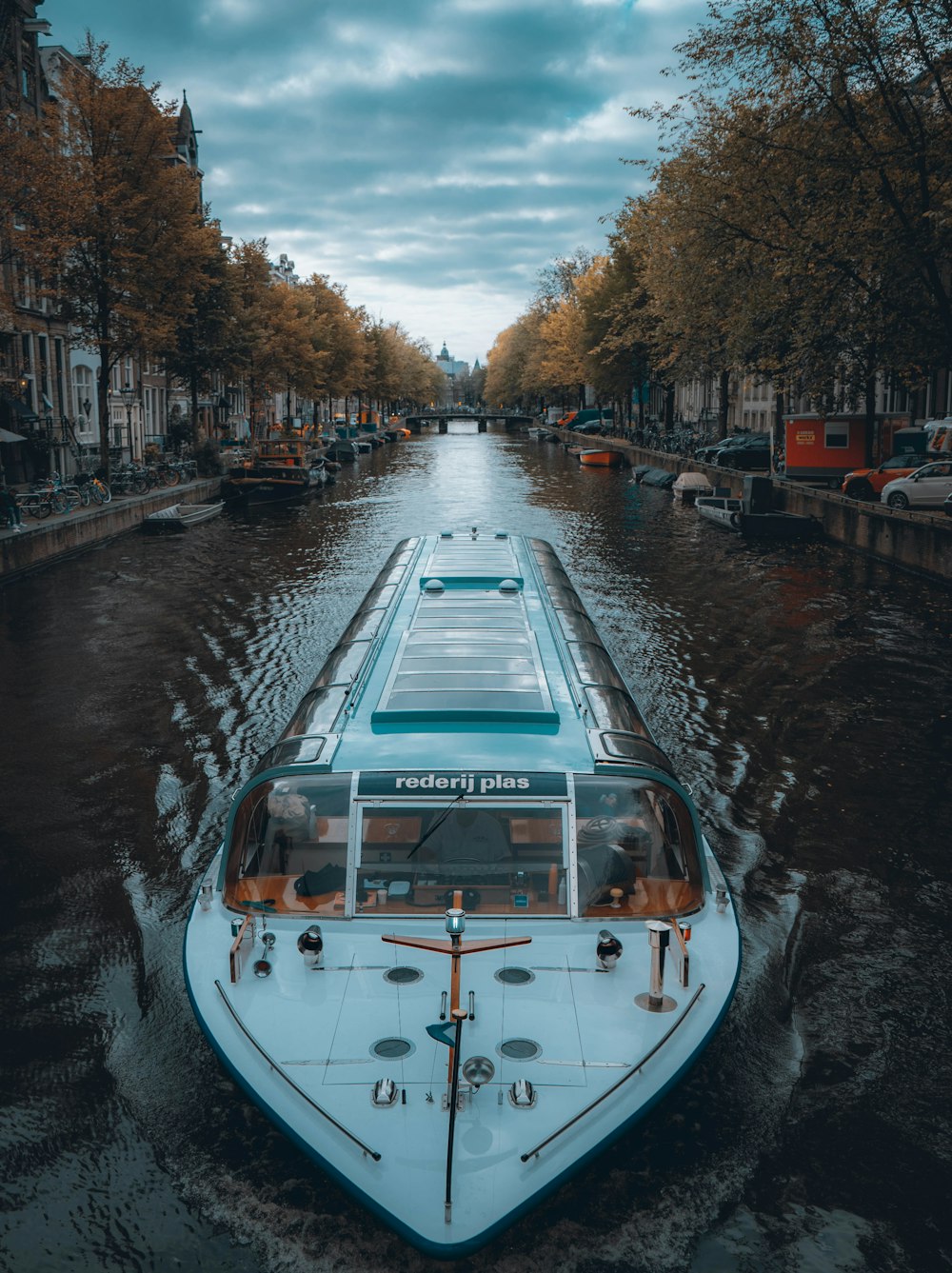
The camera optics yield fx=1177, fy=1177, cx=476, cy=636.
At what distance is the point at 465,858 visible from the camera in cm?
838

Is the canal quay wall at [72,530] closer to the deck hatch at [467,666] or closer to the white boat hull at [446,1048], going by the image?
the deck hatch at [467,666]

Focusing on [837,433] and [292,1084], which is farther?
[837,433]

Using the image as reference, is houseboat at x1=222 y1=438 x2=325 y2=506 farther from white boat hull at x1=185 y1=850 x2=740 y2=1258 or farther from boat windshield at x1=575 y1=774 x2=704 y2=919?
boat windshield at x1=575 y1=774 x2=704 y2=919

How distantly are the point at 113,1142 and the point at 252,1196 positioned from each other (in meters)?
1.27

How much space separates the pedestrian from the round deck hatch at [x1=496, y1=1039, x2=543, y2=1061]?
27.9 metres

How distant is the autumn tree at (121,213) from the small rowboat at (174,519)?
11.2 ft

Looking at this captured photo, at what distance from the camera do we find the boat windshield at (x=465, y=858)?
8.25 metres

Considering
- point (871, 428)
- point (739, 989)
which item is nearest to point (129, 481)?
point (871, 428)

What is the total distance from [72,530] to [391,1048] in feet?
99.5

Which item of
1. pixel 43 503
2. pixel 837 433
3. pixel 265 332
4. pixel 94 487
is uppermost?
pixel 265 332

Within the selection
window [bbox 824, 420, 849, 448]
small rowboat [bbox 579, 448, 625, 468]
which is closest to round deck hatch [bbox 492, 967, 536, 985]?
window [bbox 824, 420, 849, 448]

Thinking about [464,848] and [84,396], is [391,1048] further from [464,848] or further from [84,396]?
[84,396]

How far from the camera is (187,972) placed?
8.00 m

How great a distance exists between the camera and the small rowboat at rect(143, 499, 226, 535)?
133ft
